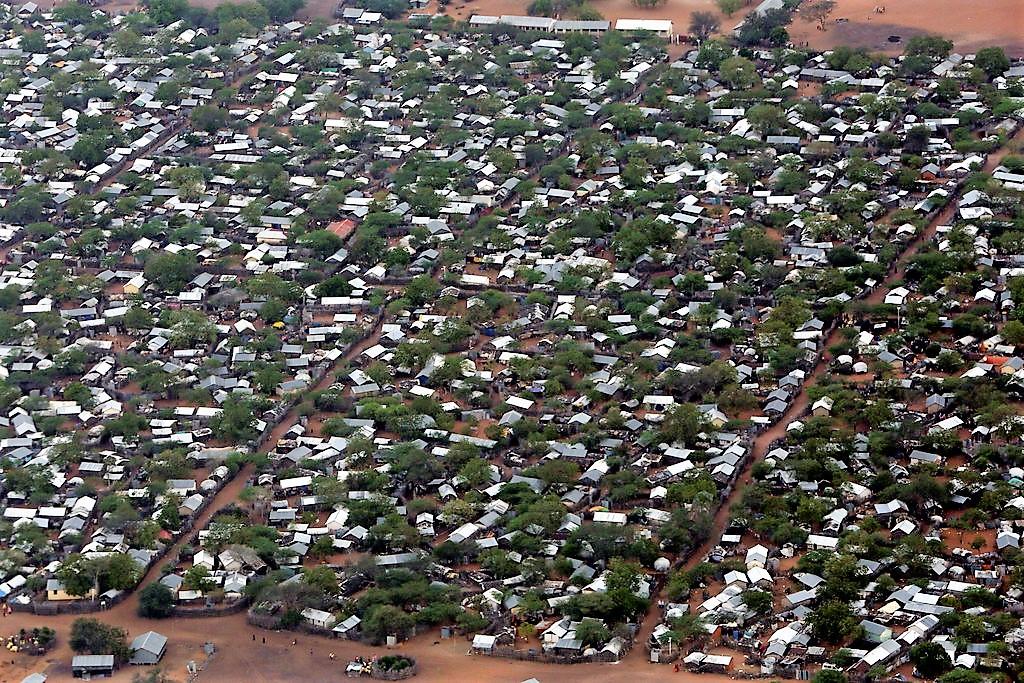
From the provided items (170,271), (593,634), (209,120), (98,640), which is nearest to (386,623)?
(593,634)

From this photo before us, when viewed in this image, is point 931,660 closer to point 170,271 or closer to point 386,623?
point 386,623

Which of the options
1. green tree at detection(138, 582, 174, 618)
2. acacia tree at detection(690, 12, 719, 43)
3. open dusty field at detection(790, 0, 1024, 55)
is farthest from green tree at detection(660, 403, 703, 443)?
acacia tree at detection(690, 12, 719, 43)

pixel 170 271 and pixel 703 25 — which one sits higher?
pixel 703 25

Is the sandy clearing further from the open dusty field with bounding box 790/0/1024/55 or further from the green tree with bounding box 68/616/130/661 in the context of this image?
the green tree with bounding box 68/616/130/661

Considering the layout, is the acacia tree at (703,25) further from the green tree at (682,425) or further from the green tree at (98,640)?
the green tree at (98,640)

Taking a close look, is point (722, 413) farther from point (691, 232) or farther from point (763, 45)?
point (763, 45)

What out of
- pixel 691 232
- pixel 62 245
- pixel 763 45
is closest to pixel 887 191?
pixel 691 232

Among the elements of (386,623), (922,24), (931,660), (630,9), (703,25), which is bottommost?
(386,623)

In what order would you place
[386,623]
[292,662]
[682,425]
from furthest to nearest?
[682,425], [386,623], [292,662]
